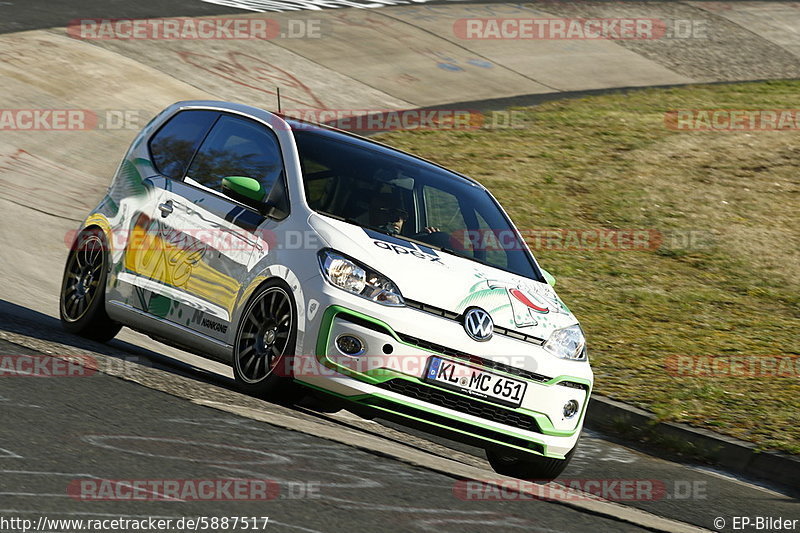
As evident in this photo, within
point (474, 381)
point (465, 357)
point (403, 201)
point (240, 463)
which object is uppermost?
point (403, 201)

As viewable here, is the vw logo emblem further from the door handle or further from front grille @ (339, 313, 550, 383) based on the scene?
the door handle

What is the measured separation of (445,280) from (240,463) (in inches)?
62.3

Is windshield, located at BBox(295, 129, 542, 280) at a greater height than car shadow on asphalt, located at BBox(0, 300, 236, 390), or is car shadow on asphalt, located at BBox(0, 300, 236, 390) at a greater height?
windshield, located at BBox(295, 129, 542, 280)

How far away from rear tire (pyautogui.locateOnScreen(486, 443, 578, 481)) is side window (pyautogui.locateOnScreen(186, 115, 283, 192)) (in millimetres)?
2157

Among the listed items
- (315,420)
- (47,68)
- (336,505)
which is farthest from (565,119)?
(336,505)

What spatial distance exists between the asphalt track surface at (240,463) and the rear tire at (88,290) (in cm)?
19

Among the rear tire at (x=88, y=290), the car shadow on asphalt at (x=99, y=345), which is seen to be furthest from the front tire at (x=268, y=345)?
the rear tire at (x=88, y=290)

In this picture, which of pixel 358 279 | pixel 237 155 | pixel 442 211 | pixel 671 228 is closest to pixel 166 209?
pixel 237 155

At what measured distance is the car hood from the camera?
6438 mm

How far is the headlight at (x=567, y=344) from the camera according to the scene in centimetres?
665

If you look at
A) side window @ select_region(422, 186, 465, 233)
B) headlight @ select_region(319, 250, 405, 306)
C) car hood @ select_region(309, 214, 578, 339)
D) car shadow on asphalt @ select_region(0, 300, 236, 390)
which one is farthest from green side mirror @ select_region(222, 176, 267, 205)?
car shadow on asphalt @ select_region(0, 300, 236, 390)

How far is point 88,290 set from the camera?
8.32 m

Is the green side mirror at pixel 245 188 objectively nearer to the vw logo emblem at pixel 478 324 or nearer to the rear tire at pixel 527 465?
the vw logo emblem at pixel 478 324

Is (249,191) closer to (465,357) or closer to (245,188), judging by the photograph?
(245,188)
